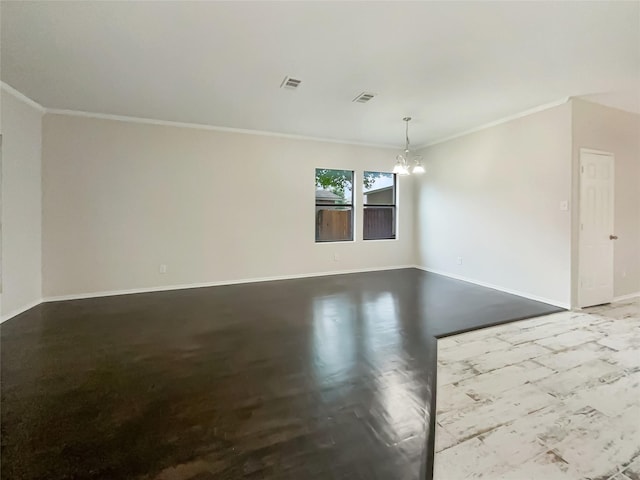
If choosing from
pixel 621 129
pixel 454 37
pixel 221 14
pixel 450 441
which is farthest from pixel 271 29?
pixel 621 129

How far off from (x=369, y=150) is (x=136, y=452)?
6.02m

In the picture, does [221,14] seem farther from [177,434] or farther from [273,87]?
[177,434]

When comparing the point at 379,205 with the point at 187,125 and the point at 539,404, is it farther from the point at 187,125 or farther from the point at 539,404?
the point at 539,404

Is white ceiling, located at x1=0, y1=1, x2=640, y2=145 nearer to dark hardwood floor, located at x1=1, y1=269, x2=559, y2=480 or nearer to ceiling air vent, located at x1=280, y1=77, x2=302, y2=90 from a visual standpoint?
ceiling air vent, located at x1=280, y1=77, x2=302, y2=90

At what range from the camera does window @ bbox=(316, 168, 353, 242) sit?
6012mm

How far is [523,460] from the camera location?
1.50 meters

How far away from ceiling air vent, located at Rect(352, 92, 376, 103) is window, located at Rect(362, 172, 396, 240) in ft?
8.49

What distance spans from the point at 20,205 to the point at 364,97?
4525 millimetres

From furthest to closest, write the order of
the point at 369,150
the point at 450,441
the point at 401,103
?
the point at 369,150 → the point at 401,103 → the point at 450,441

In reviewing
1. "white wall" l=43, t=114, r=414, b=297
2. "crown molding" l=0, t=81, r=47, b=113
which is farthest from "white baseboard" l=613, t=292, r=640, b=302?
"crown molding" l=0, t=81, r=47, b=113

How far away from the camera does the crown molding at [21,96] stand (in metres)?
3.36

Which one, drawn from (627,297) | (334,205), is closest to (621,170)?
(627,297)

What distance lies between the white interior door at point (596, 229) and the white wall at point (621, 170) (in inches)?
4.7

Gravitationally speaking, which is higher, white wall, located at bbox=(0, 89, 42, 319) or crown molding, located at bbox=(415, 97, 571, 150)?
crown molding, located at bbox=(415, 97, 571, 150)
